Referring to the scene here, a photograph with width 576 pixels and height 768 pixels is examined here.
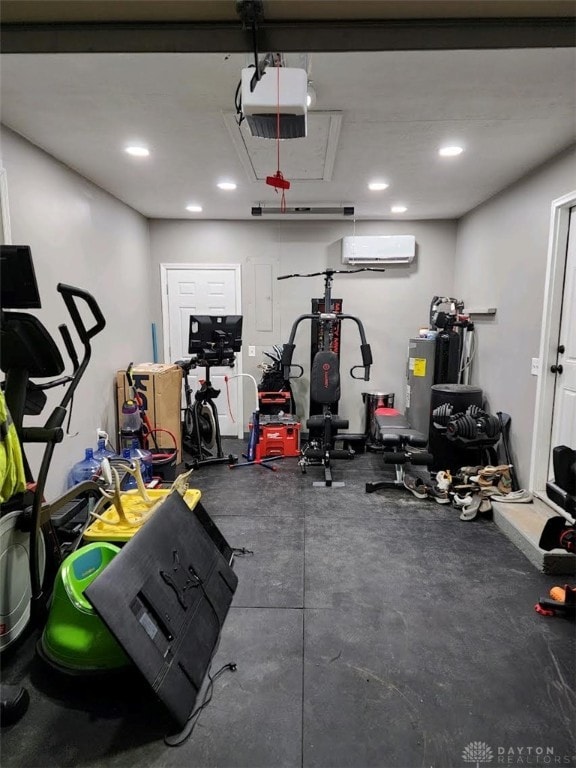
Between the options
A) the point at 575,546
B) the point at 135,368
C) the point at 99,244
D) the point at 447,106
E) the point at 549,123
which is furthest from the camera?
the point at 135,368

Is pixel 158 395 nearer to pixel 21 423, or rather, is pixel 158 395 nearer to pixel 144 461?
pixel 144 461

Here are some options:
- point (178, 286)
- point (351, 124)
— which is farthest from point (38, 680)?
point (178, 286)

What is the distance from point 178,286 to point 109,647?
414 centimetres

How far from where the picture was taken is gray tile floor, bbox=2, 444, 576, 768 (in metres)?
1.40

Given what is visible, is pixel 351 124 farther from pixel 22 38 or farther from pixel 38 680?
pixel 38 680

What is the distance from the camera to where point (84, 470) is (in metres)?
3.19

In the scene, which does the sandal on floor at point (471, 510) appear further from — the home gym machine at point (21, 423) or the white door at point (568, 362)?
the home gym machine at point (21, 423)

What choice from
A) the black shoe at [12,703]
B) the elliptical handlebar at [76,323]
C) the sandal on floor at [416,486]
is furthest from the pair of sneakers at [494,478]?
the black shoe at [12,703]

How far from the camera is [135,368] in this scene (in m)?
4.09

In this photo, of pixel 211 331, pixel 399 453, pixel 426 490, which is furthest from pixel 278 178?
pixel 426 490

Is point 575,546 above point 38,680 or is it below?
above

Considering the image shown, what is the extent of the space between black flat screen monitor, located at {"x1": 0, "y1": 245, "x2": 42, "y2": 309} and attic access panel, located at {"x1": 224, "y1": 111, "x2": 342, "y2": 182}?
56.7 inches

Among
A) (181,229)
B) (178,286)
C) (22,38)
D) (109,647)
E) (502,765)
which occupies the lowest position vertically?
(502,765)

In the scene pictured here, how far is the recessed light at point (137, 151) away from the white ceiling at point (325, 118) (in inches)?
2.2
